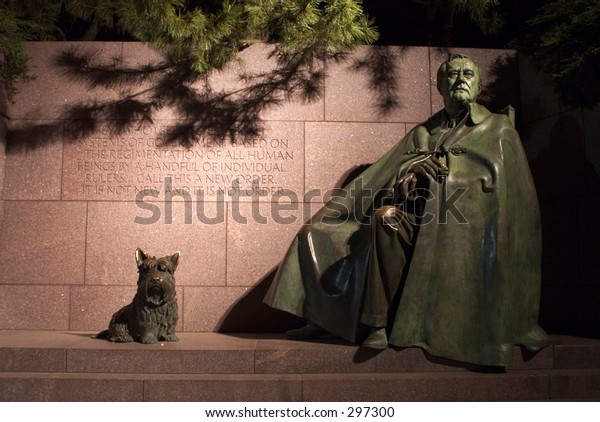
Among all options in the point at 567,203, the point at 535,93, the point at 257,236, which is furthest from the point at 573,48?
the point at 257,236

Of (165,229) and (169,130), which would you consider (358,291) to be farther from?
(169,130)

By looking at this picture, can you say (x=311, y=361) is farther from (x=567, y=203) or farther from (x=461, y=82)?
(x=567, y=203)

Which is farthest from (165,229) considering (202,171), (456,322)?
(456,322)

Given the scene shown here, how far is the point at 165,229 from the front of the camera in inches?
250

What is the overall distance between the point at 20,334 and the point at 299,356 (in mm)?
2675

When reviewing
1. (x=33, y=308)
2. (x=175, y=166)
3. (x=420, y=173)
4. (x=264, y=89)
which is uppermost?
(x=264, y=89)

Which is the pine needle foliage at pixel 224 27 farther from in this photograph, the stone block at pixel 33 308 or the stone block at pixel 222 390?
the stone block at pixel 222 390

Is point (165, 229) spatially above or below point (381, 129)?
below

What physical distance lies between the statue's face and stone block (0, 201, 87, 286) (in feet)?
12.0

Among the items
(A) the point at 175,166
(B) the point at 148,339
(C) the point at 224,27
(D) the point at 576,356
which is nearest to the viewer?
(D) the point at 576,356

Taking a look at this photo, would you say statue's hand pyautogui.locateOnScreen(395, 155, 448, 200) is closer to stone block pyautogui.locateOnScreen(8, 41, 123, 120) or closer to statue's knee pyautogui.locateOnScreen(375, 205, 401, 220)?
statue's knee pyautogui.locateOnScreen(375, 205, 401, 220)

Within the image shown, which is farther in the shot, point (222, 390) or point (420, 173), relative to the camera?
point (420, 173)

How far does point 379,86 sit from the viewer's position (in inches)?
261

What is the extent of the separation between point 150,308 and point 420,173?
2.33 meters
